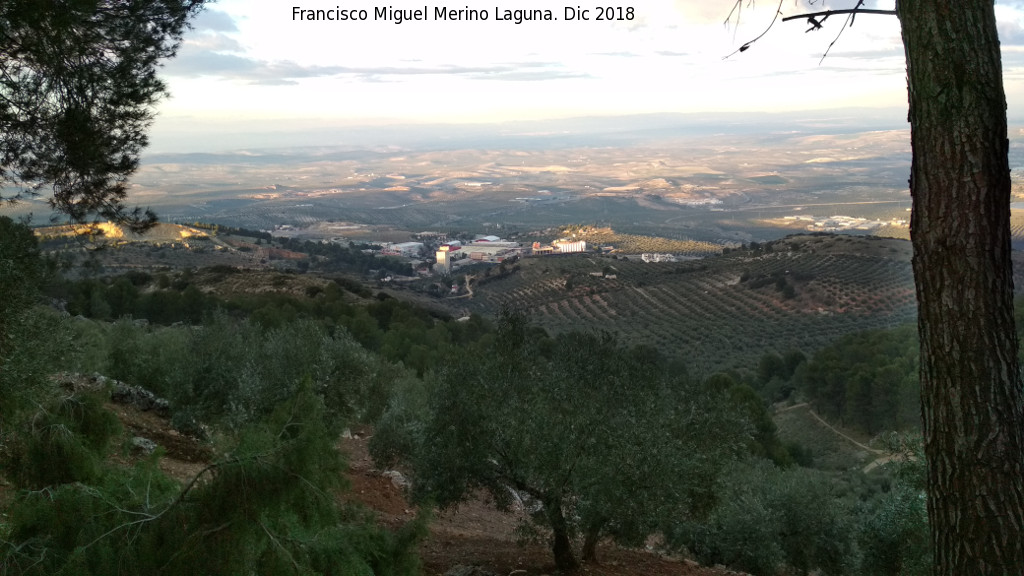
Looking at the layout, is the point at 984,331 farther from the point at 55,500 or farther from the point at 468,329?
the point at 468,329

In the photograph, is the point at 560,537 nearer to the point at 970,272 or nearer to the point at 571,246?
the point at 970,272

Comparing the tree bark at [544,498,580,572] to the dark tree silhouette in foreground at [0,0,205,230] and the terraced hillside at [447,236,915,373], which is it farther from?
the terraced hillside at [447,236,915,373]

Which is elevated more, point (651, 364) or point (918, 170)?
point (918, 170)

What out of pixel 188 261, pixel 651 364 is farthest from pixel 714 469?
pixel 188 261

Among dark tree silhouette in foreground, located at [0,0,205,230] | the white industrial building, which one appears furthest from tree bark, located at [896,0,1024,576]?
the white industrial building

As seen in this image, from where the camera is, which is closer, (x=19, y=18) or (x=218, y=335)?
(x=19, y=18)

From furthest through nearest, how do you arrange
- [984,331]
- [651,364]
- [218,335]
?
[218,335]
[651,364]
[984,331]
